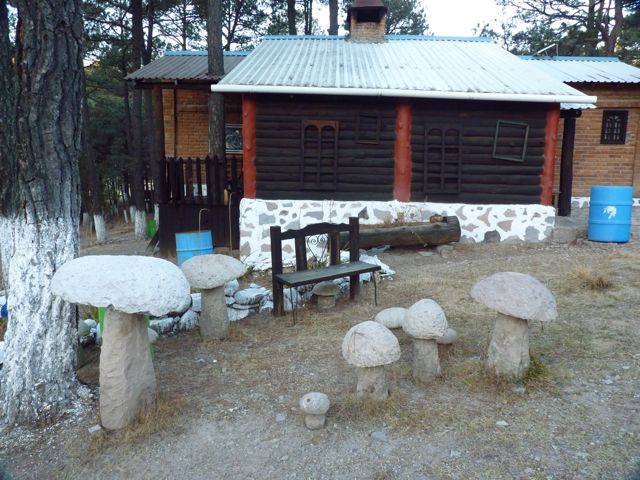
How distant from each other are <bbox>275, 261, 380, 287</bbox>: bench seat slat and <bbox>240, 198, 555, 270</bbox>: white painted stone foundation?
2727 millimetres

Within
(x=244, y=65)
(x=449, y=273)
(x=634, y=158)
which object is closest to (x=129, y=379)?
(x=449, y=273)

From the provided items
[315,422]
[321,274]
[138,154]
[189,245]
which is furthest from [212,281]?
[138,154]

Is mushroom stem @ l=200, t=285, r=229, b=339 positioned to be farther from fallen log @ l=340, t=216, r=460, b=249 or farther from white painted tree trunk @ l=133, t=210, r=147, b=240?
white painted tree trunk @ l=133, t=210, r=147, b=240

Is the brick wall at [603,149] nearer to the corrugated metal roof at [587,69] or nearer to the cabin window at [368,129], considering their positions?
the corrugated metal roof at [587,69]

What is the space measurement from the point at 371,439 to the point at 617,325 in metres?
3.06

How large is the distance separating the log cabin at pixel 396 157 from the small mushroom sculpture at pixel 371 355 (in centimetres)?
506

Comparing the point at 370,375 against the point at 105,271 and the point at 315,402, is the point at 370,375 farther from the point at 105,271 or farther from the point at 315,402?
the point at 105,271

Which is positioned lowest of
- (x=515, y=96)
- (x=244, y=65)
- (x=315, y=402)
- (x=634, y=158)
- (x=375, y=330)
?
(x=315, y=402)

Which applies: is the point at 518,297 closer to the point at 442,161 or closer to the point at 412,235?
the point at 412,235

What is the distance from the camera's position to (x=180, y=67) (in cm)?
1188

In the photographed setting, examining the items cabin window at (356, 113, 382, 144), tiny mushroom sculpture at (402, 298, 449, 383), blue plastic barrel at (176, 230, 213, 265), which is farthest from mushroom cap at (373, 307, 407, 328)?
cabin window at (356, 113, 382, 144)

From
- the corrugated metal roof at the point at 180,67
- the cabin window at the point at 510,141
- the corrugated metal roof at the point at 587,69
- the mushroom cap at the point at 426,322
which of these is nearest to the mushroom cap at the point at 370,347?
the mushroom cap at the point at 426,322

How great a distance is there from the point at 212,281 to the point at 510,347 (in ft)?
8.86

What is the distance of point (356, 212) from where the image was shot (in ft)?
27.7
